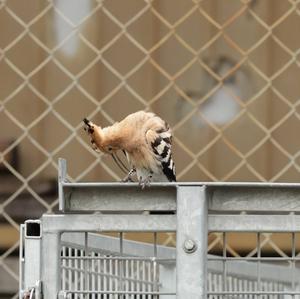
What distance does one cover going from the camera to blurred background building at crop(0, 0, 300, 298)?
2.68 metres

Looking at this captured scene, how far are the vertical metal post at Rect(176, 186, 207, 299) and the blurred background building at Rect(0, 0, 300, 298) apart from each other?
1476 mm

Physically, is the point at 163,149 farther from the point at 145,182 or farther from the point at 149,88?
the point at 145,182

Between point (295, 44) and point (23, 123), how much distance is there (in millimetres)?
645

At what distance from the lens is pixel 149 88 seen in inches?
107

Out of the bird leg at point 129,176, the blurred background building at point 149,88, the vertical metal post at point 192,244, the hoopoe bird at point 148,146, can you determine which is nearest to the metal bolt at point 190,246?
the vertical metal post at point 192,244

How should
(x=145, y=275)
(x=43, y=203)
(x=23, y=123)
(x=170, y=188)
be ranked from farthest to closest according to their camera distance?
1. (x=23, y=123)
2. (x=43, y=203)
3. (x=145, y=275)
4. (x=170, y=188)

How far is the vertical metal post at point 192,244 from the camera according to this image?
117 centimetres

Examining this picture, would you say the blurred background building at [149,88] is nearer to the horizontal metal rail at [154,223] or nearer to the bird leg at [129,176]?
the bird leg at [129,176]

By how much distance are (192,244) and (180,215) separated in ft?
0.10

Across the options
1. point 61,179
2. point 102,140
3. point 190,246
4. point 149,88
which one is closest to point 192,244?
point 190,246

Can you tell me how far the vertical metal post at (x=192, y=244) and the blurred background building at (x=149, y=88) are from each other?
148 cm

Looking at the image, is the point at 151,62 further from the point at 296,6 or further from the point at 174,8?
the point at 296,6

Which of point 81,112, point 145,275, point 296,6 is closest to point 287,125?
point 296,6

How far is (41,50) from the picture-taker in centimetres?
273
